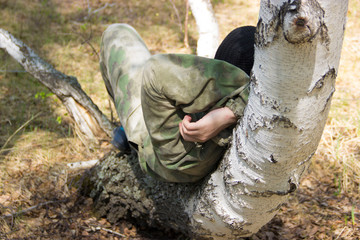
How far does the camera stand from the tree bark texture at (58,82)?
11.2 feet

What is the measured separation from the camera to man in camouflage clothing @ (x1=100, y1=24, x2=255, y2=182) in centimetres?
172

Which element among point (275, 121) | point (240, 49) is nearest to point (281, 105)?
point (275, 121)

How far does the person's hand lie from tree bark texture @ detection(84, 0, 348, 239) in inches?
2.5

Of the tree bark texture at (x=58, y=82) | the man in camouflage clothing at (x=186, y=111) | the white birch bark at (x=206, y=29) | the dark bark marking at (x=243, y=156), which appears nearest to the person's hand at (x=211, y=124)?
the man in camouflage clothing at (x=186, y=111)

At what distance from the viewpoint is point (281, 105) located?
1381mm

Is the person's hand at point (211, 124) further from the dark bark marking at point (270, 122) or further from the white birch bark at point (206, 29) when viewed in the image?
the white birch bark at point (206, 29)

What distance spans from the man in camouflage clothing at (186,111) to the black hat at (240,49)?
0.43m

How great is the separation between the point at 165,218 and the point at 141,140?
61 cm

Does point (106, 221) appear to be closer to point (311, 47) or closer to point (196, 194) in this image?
point (196, 194)

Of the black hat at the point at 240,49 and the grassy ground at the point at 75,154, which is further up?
the black hat at the point at 240,49

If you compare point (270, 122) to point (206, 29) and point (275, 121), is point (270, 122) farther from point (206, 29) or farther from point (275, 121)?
point (206, 29)

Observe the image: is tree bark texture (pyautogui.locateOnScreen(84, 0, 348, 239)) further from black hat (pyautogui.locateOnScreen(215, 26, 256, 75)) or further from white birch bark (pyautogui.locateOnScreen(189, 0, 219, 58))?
white birch bark (pyautogui.locateOnScreen(189, 0, 219, 58))

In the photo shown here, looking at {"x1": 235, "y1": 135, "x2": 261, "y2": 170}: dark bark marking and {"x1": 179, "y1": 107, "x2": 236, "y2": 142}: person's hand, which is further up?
{"x1": 179, "y1": 107, "x2": 236, "y2": 142}: person's hand

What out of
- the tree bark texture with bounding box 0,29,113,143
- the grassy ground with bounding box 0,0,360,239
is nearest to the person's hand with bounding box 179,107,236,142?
the grassy ground with bounding box 0,0,360,239
